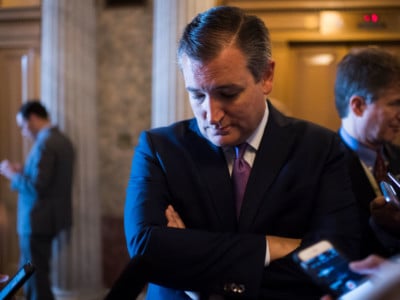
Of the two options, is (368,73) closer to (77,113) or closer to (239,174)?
(239,174)

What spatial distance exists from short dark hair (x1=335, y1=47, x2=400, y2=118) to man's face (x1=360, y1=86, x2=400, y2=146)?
2cm

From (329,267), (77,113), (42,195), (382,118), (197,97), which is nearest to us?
(329,267)

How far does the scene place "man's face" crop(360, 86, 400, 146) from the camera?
1.54 m

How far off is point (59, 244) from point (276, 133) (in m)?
3.08

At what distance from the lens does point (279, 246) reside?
3.68 ft

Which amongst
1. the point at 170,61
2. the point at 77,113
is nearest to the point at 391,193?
the point at 170,61

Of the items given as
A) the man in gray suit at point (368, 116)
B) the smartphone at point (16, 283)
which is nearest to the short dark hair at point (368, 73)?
the man in gray suit at point (368, 116)

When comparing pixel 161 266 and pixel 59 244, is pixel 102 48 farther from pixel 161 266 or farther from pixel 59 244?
pixel 161 266

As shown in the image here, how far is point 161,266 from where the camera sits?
1.11 metres

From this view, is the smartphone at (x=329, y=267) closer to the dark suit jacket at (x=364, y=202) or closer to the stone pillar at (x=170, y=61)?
the dark suit jacket at (x=364, y=202)

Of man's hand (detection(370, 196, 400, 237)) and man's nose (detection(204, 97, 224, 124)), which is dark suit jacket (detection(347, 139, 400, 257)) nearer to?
man's hand (detection(370, 196, 400, 237))

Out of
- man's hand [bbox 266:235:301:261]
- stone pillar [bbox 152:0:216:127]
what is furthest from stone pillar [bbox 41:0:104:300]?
man's hand [bbox 266:235:301:261]

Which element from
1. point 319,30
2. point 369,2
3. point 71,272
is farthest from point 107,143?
point 369,2

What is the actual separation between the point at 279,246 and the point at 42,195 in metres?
2.68
